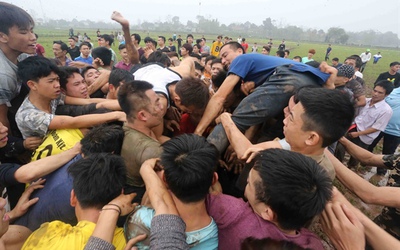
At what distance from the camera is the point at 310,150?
174 centimetres

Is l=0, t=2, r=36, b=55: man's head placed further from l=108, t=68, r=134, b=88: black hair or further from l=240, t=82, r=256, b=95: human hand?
l=240, t=82, r=256, b=95: human hand

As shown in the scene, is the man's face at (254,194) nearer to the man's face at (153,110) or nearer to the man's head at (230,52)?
the man's face at (153,110)

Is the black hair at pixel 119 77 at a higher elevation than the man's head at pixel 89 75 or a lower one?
higher

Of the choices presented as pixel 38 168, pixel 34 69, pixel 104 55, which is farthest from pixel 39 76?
pixel 104 55

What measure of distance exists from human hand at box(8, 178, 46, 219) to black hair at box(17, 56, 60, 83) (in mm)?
1085

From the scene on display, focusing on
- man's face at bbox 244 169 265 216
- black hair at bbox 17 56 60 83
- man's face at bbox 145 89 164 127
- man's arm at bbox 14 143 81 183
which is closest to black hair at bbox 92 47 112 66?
black hair at bbox 17 56 60 83

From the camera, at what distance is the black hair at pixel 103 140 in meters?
1.93

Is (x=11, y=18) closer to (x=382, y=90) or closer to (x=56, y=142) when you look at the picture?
(x=56, y=142)

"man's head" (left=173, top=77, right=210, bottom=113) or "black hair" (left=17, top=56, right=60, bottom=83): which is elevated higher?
"black hair" (left=17, top=56, right=60, bottom=83)

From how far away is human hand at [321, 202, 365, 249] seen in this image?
127 centimetres

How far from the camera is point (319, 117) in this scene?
1591 millimetres

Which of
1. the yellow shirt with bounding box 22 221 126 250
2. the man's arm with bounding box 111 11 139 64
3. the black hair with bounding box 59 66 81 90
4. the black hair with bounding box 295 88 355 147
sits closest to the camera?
the yellow shirt with bounding box 22 221 126 250

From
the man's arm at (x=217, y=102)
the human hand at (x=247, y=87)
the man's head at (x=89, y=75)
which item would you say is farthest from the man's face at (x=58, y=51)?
the human hand at (x=247, y=87)

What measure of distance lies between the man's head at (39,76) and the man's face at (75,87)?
0.43 meters
